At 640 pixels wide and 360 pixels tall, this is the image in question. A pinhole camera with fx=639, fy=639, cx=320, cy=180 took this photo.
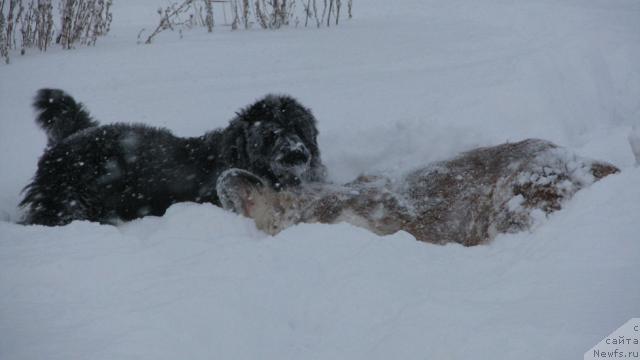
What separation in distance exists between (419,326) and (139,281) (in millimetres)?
1307

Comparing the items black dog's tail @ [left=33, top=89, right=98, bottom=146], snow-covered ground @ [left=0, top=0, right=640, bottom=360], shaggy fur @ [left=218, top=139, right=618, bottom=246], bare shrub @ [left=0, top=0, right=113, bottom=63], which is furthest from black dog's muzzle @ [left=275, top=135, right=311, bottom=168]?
bare shrub @ [left=0, top=0, right=113, bottom=63]

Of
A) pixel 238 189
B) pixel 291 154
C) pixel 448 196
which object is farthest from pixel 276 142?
pixel 448 196

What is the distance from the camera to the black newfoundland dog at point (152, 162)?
4520 millimetres

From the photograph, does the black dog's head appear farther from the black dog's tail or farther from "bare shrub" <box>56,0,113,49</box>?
"bare shrub" <box>56,0,113,49</box>

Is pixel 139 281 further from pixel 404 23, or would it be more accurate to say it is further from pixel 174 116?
pixel 404 23

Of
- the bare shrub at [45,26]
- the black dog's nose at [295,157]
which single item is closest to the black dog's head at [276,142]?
the black dog's nose at [295,157]

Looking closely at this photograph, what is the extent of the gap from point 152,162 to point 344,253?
2.24 m

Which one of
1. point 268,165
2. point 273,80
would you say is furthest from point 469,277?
point 273,80

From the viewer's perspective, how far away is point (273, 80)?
6.47 meters

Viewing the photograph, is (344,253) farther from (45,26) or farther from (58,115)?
(45,26)

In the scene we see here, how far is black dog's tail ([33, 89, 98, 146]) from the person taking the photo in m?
4.81

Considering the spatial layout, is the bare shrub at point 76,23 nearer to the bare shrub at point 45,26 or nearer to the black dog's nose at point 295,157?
the bare shrub at point 45,26

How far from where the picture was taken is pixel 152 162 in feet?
15.7

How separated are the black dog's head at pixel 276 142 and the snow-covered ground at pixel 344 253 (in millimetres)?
600
